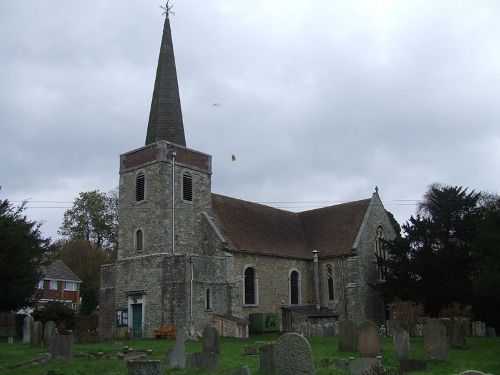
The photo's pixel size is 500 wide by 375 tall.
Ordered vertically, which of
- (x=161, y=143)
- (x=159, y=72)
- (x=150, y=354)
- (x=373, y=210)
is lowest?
(x=150, y=354)

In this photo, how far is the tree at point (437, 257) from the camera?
97.0 feet

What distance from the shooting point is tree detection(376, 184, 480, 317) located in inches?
1164

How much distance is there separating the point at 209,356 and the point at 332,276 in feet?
71.6

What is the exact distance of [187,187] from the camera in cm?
3191

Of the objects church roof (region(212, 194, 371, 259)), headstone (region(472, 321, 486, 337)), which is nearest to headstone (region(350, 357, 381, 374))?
headstone (region(472, 321, 486, 337))

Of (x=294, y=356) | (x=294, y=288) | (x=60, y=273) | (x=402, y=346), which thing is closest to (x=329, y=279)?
(x=294, y=288)

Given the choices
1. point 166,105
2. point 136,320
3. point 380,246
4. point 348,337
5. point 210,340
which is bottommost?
point 348,337

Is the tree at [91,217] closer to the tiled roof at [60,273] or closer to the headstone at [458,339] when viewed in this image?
the tiled roof at [60,273]

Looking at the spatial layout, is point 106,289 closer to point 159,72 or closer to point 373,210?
point 159,72

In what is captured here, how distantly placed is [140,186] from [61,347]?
659 inches

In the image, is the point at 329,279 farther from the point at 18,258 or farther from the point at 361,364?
the point at 361,364

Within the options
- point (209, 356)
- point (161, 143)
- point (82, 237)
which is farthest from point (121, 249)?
point (82, 237)

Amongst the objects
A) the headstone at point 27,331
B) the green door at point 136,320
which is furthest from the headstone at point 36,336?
the green door at point 136,320

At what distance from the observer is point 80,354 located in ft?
55.8
